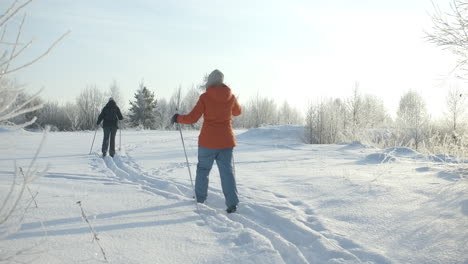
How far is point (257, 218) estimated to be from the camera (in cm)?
404

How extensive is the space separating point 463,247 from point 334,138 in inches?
462

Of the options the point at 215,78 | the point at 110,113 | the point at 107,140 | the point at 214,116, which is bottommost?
the point at 107,140

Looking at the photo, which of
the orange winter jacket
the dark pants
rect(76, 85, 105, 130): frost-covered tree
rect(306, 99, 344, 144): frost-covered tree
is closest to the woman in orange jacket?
the orange winter jacket

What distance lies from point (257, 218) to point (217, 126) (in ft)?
4.31

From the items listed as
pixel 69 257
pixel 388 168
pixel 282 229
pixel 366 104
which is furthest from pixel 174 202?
pixel 366 104

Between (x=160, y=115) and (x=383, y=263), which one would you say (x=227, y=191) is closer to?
(x=383, y=263)

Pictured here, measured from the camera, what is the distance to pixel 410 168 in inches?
256

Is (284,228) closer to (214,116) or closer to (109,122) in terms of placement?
(214,116)

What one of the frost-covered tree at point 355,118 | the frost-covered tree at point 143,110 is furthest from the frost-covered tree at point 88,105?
the frost-covered tree at point 355,118

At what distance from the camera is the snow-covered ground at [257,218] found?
280cm

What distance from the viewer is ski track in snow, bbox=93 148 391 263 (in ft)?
9.59

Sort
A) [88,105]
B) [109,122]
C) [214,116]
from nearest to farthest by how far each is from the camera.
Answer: [214,116]
[109,122]
[88,105]

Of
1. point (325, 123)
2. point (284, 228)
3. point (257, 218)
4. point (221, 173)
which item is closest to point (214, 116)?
point (221, 173)

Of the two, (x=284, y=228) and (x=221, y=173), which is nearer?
(x=284, y=228)
